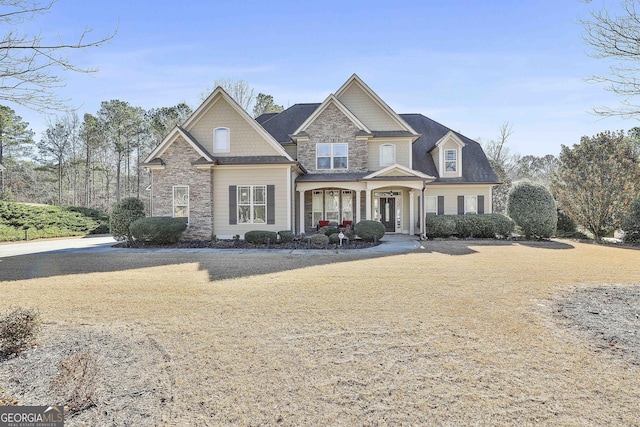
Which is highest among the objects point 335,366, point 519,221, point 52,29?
point 52,29

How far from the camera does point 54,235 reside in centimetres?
2322

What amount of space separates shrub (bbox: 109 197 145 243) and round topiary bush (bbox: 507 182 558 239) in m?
20.2

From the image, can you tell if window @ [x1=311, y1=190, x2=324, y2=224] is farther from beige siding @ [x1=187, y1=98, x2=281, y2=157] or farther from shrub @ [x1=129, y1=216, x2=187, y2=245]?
shrub @ [x1=129, y1=216, x2=187, y2=245]

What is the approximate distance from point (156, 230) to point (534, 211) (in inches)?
763

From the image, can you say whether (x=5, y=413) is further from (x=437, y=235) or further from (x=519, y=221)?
(x=519, y=221)

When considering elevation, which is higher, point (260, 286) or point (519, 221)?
point (519, 221)

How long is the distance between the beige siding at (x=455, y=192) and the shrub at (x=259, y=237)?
11217 millimetres

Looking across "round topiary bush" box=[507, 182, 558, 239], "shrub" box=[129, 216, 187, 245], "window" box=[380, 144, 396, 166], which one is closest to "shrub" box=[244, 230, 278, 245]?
"shrub" box=[129, 216, 187, 245]

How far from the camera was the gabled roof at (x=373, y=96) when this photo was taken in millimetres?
19766

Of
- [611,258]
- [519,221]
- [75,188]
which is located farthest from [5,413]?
[75,188]

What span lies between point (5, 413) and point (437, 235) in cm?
1855

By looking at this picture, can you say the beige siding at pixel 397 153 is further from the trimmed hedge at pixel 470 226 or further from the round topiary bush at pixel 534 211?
the round topiary bush at pixel 534 211

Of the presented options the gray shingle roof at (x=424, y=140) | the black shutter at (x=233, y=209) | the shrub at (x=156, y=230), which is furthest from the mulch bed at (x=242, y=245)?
the gray shingle roof at (x=424, y=140)

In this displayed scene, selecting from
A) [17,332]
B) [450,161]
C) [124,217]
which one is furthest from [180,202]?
[450,161]
